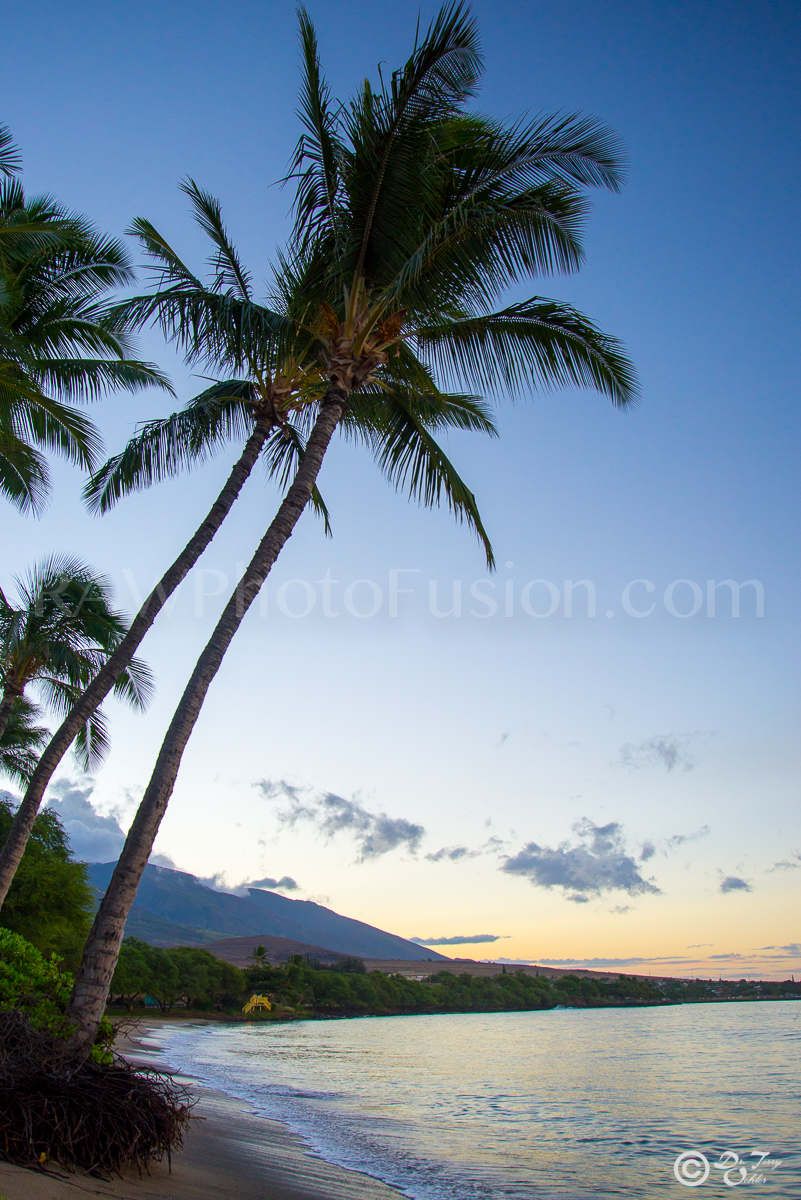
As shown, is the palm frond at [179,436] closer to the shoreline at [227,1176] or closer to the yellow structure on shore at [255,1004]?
the shoreline at [227,1176]

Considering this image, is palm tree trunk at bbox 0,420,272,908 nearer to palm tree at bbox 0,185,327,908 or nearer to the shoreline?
palm tree at bbox 0,185,327,908

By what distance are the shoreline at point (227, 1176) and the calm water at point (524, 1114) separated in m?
0.73

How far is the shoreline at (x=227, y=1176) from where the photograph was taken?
5.29 meters

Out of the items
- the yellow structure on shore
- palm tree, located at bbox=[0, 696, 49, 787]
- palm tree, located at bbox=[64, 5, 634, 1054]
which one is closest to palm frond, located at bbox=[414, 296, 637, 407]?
palm tree, located at bbox=[64, 5, 634, 1054]

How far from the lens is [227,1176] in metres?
8.11

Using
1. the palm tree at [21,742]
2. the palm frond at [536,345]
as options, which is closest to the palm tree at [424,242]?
the palm frond at [536,345]

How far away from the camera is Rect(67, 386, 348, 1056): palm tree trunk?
7098 mm

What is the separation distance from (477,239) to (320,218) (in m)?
2.29

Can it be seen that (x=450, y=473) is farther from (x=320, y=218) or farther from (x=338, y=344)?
(x=320, y=218)

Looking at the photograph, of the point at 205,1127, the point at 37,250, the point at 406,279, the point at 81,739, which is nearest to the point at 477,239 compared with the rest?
the point at 406,279

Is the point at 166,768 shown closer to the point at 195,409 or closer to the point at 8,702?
the point at 195,409

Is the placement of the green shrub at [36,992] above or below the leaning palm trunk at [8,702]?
below

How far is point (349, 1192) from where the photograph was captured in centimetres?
905

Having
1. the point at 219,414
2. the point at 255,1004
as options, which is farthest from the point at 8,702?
the point at 255,1004
